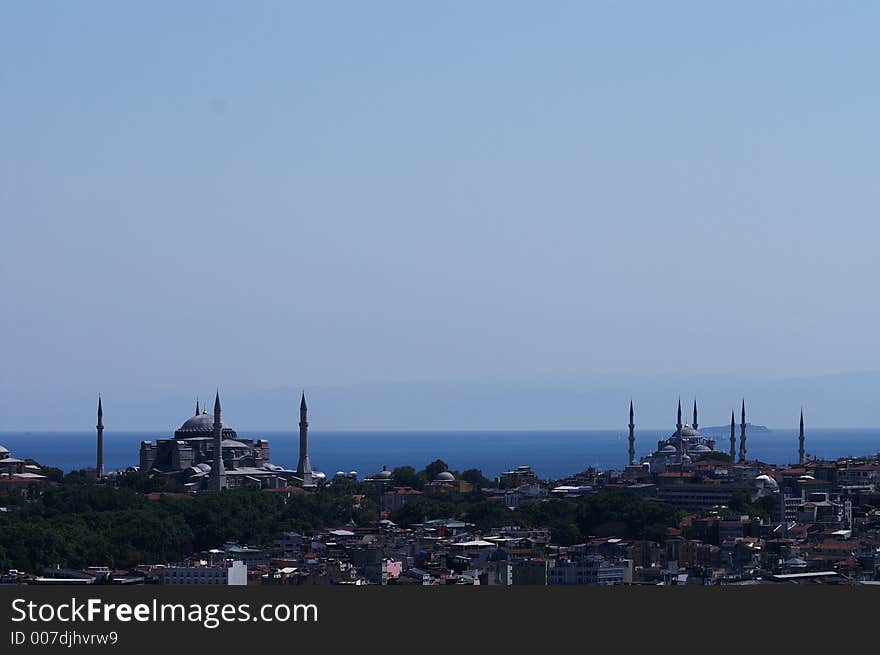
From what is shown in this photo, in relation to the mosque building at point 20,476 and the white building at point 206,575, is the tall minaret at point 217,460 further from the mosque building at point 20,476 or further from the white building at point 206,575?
the white building at point 206,575

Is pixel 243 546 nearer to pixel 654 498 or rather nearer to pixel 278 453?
pixel 654 498

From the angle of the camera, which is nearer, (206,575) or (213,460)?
(206,575)

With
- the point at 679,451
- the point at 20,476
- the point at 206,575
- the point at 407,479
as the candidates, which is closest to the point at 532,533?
the point at 206,575

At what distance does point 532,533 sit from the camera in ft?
230

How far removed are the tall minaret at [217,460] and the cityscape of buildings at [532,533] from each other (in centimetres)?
9

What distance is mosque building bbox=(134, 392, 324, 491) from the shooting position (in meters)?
93.6

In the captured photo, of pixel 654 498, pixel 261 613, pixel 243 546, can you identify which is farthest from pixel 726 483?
pixel 261 613

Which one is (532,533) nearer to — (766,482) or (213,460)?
(766,482)

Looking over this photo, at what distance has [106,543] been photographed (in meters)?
64.3

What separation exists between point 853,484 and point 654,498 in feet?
28.1

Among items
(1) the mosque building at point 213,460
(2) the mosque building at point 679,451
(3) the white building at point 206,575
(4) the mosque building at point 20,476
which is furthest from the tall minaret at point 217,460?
(3) the white building at point 206,575

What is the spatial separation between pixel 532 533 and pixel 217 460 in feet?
86.8

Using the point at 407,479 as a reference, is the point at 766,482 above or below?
above

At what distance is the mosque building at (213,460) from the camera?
93625mm
